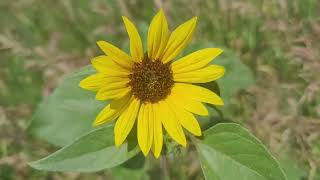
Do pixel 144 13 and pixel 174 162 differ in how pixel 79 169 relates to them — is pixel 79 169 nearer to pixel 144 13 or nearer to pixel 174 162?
pixel 174 162

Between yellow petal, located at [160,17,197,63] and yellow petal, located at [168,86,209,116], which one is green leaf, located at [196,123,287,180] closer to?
yellow petal, located at [168,86,209,116]

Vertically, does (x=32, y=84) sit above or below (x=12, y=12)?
below

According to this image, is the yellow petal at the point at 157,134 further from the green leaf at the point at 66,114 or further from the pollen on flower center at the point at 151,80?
the green leaf at the point at 66,114

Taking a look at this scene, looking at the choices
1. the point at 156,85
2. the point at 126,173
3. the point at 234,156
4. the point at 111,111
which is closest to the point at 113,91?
the point at 111,111

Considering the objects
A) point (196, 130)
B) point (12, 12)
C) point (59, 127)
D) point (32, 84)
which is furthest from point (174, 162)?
point (12, 12)

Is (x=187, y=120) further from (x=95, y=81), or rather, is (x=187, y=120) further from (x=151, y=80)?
(x=95, y=81)

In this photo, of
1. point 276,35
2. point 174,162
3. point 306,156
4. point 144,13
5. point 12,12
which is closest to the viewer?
point 306,156

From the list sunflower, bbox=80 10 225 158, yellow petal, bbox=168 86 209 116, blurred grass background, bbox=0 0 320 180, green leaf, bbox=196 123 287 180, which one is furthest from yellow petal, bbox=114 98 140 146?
blurred grass background, bbox=0 0 320 180

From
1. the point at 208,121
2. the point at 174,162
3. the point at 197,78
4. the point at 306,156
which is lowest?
the point at 306,156
